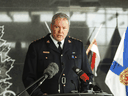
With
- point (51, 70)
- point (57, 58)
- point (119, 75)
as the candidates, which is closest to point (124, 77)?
point (119, 75)

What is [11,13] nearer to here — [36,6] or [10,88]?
[36,6]

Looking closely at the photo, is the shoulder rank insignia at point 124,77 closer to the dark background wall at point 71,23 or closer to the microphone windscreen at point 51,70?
the dark background wall at point 71,23

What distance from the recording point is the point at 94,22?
3.50 meters

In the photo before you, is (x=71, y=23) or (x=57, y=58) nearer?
(x=57, y=58)

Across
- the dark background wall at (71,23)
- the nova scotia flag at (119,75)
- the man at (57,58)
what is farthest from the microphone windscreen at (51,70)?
the nova scotia flag at (119,75)

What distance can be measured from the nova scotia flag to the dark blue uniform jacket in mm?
1463

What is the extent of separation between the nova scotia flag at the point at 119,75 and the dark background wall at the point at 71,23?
150 mm

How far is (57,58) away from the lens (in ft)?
6.42

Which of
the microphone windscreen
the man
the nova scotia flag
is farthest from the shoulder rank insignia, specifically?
the microphone windscreen

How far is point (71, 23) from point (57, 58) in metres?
1.62

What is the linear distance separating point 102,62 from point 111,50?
30 centimetres

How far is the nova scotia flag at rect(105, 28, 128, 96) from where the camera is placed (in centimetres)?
327

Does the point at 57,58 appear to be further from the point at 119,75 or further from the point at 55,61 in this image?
the point at 119,75

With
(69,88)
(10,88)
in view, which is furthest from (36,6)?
(69,88)
